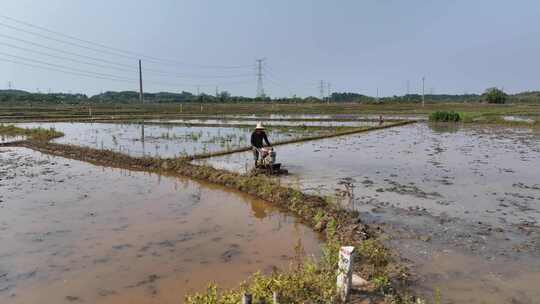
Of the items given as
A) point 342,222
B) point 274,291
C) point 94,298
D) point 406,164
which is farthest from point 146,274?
point 406,164

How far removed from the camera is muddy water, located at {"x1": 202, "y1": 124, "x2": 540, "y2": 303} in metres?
4.46

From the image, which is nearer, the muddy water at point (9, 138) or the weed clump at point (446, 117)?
the muddy water at point (9, 138)

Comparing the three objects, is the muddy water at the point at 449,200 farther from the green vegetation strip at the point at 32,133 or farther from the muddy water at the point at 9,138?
the muddy water at the point at 9,138

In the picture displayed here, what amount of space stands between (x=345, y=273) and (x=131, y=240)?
354 cm

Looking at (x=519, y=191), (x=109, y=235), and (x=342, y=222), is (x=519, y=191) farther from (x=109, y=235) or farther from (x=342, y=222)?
(x=109, y=235)

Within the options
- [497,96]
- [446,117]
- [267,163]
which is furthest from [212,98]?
[267,163]

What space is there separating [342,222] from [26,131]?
2011 centimetres

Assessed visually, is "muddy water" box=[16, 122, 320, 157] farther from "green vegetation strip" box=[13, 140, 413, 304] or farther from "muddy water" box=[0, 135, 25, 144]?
"green vegetation strip" box=[13, 140, 413, 304]

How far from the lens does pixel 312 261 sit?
4.83m

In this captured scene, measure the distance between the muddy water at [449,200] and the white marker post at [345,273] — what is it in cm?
101

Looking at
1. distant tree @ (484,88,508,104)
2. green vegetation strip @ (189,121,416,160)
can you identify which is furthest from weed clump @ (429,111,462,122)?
distant tree @ (484,88,508,104)

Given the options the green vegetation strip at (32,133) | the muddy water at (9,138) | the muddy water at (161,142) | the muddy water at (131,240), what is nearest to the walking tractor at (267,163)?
the muddy water at (131,240)

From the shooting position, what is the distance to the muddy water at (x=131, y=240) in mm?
4469

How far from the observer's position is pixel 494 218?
6488 mm
